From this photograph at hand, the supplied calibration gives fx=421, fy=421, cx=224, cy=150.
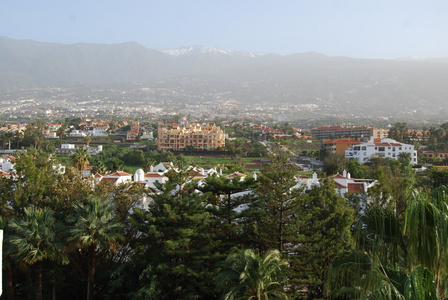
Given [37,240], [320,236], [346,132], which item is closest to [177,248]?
[37,240]

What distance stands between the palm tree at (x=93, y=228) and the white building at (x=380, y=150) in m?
42.9

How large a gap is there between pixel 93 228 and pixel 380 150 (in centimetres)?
4594

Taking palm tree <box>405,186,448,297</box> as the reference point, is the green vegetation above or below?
below

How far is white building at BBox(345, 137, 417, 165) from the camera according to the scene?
161ft

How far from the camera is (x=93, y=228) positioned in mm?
10453

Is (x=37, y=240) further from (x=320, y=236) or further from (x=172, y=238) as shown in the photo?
(x=320, y=236)

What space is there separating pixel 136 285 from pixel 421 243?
8.33 meters

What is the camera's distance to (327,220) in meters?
11.8

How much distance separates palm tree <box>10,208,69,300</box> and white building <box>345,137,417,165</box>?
43.8 metres

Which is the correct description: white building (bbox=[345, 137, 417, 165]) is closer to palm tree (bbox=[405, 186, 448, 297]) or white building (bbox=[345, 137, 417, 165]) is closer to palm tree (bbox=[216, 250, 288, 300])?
palm tree (bbox=[216, 250, 288, 300])

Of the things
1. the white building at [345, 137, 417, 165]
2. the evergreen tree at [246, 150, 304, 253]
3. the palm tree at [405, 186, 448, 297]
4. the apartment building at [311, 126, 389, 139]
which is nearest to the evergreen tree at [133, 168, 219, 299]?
the evergreen tree at [246, 150, 304, 253]

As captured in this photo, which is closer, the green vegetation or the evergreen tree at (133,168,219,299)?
the green vegetation

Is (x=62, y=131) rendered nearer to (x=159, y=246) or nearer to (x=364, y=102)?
(x=159, y=246)

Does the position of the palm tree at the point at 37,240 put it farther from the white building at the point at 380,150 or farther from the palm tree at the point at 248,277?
the white building at the point at 380,150
